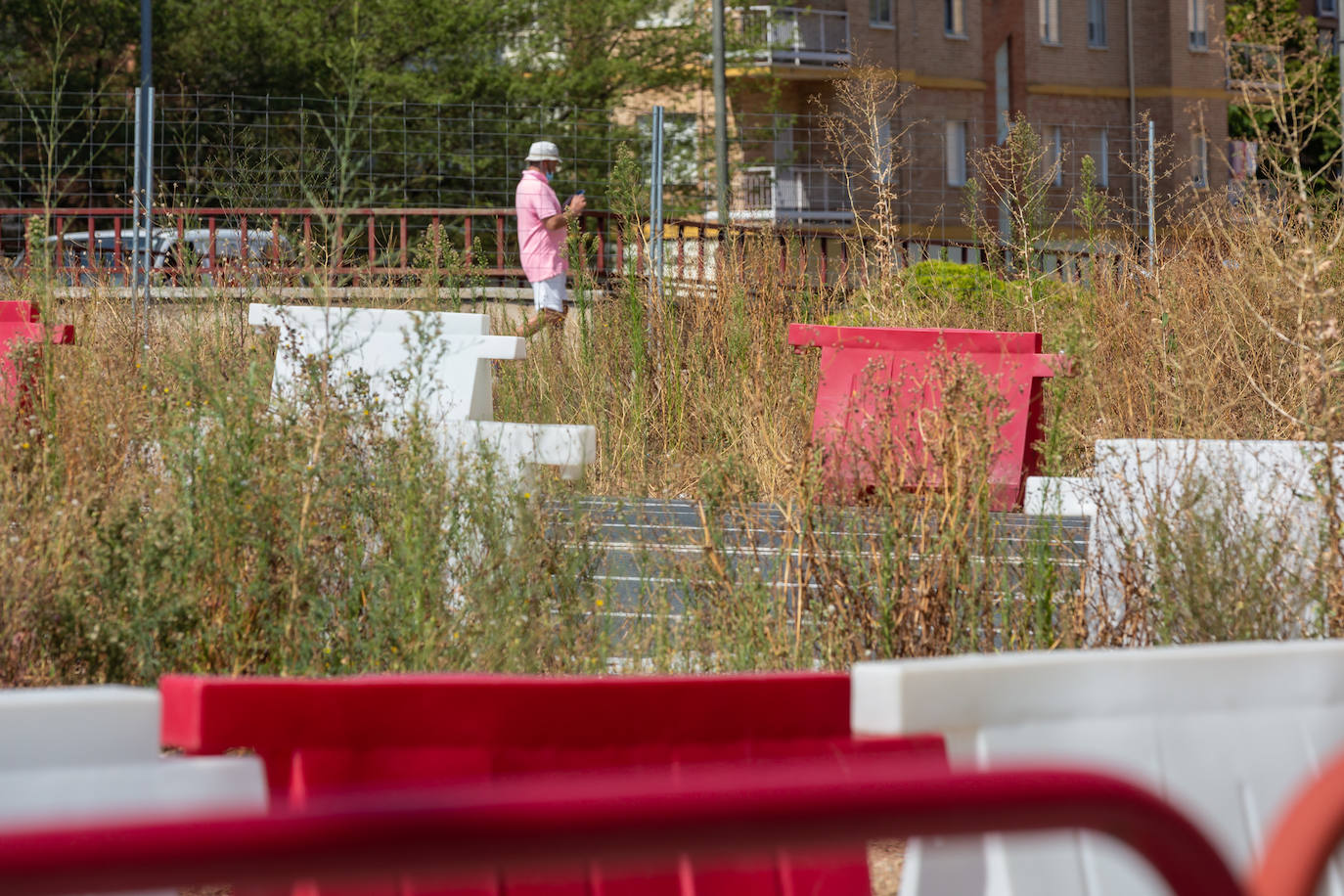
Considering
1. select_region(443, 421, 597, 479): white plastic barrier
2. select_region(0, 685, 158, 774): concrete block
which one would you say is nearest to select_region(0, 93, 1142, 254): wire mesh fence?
select_region(443, 421, 597, 479): white plastic barrier

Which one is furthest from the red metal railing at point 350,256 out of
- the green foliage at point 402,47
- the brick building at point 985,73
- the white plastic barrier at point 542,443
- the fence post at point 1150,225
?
the brick building at point 985,73

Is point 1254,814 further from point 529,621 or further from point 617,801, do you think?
point 529,621

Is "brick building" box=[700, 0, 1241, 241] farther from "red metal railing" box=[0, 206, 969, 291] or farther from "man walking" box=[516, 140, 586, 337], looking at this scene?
"red metal railing" box=[0, 206, 969, 291]

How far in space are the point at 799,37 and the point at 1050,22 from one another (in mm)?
9525

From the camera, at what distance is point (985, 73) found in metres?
43.2

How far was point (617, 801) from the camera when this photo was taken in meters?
1.10

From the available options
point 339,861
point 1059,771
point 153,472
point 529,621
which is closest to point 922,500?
point 529,621

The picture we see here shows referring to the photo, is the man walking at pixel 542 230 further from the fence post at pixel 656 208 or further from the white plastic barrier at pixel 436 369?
the white plastic barrier at pixel 436 369

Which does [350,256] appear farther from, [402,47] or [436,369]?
[402,47]

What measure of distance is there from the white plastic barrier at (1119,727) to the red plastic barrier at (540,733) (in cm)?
19

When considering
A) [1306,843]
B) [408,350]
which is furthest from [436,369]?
[1306,843]

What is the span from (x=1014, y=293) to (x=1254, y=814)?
786cm

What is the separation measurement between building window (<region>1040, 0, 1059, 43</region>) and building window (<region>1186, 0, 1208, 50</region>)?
4.74 meters

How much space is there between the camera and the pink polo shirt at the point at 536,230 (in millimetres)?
11375
